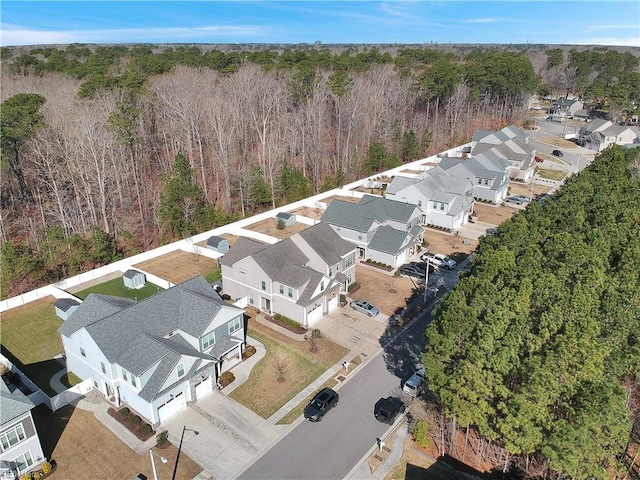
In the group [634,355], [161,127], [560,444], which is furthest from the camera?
[161,127]

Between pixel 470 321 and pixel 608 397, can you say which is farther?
pixel 470 321

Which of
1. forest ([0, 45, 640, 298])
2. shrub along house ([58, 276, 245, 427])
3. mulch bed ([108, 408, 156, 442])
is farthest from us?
forest ([0, 45, 640, 298])

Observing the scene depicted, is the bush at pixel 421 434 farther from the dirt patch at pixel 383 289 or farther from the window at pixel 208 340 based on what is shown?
the window at pixel 208 340

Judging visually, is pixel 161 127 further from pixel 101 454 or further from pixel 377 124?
pixel 101 454

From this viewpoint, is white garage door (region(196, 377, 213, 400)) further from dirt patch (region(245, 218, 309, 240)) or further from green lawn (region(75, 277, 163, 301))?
dirt patch (region(245, 218, 309, 240))

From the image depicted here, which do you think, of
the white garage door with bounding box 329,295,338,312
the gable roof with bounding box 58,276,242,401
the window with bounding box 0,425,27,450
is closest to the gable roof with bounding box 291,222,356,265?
the white garage door with bounding box 329,295,338,312

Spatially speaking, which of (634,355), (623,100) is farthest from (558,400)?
(623,100)

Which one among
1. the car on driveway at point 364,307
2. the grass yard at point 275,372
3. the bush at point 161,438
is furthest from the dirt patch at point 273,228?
the bush at point 161,438
